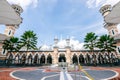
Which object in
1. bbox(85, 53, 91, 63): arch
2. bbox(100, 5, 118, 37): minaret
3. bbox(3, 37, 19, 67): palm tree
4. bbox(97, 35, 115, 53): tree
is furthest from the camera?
bbox(100, 5, 118, 37): minaret

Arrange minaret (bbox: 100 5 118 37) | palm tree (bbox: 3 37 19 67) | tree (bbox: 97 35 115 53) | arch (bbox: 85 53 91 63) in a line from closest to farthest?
tree (bbox: 97 35 115 53) < palm tree (bbox: 3 37 19 67) < arch (bbox: 85 53 91 63) < minaret (bbox: 100 5 118 37)

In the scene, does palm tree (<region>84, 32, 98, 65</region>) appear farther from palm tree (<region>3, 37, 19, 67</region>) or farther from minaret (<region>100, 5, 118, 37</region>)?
palm tree (<region>3, 37, 19, 67</region>)

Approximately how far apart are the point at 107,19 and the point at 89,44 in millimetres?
27273

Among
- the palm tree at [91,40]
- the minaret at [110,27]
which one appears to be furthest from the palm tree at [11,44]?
the minaret at [110,27]

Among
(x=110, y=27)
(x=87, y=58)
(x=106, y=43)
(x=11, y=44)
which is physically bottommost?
(x=87, y=58)

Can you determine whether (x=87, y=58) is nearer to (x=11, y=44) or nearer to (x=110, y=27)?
(x=110, y=27)

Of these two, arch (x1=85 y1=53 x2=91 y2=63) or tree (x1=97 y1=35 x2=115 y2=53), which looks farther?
arch (x1=85 y1=53 x2=91 y2=63)

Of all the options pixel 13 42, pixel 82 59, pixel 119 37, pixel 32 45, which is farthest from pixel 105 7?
pixel 13 42

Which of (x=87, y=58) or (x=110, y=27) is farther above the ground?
(x=110, y=27)

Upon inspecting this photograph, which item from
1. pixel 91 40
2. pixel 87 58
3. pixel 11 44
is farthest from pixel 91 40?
pixel 11 44

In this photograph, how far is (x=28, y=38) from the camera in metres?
34.5

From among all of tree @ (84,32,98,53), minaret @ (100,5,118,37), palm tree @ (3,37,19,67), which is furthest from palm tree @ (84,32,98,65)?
palm tree @ (3,37,19,67)

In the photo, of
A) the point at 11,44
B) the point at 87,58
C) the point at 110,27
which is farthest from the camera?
the point at 110,27

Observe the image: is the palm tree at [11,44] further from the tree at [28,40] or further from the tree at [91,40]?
the tree at [91,40]
